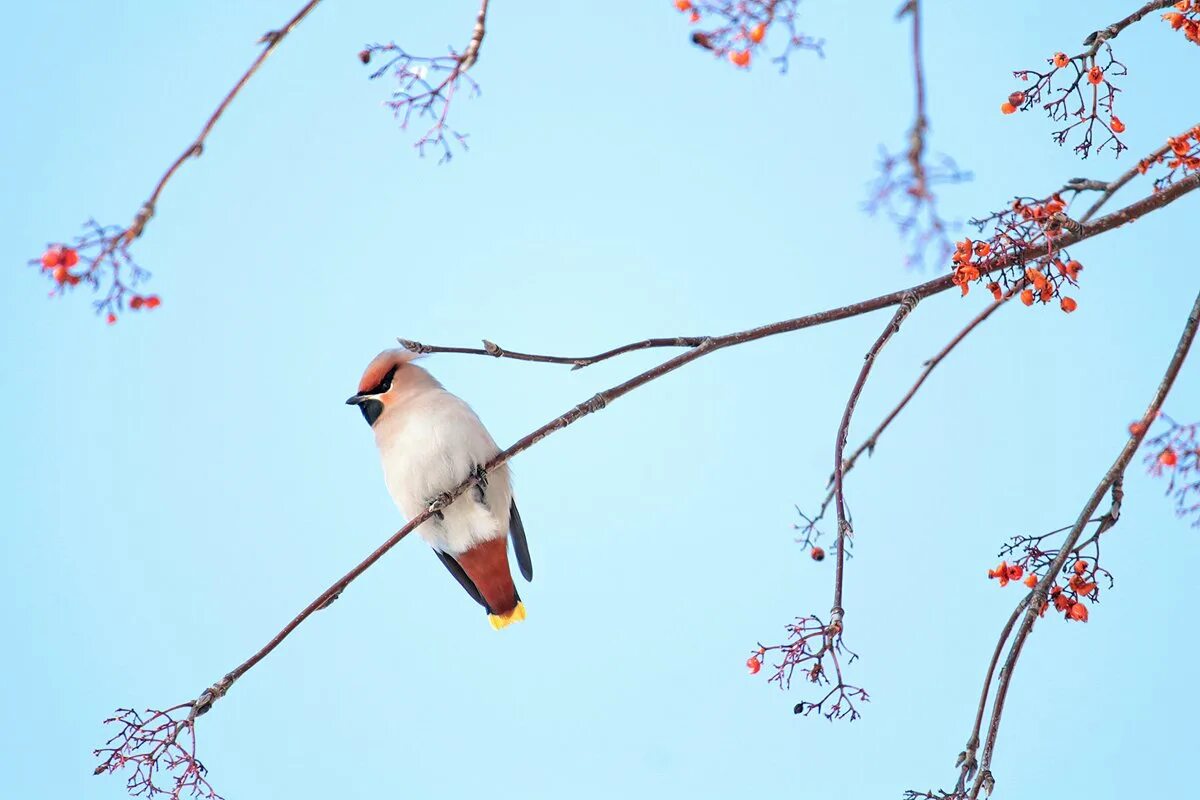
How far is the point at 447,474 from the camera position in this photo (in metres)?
3.74

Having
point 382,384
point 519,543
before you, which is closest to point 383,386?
point 382,384

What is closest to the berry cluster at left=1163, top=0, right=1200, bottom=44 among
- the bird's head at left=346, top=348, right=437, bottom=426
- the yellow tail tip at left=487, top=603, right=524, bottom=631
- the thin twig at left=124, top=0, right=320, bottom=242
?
the thin twig at left=124, top=0, right=320, bottom=242

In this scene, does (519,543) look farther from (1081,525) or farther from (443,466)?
(1081,525)

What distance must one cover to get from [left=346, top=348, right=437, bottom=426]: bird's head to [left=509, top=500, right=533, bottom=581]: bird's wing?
0.51 metres

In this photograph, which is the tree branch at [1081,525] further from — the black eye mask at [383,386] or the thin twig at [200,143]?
the black eye mask at [383,386]

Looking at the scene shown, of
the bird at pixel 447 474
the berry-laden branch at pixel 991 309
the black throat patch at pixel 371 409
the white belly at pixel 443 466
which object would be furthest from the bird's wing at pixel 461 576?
the berry-laden branch at pixel 991 309

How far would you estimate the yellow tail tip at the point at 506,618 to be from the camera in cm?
420

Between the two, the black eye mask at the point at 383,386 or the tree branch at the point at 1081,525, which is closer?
the tree branch at the point at 1081,525

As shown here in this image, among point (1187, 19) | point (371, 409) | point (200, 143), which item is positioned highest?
point (371, 409)

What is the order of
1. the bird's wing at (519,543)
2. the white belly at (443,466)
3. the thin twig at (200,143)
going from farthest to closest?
the bird's wing at (519,543) → the white belly at (443,466) → the thin twig at (200,143)

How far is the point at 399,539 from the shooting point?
91.3 inches

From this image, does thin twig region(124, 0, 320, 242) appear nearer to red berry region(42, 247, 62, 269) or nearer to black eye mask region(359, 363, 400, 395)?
red berry region(42, 247, 62, 269)

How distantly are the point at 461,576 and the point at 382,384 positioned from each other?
0.70 meters

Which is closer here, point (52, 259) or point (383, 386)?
point (52, 259)
